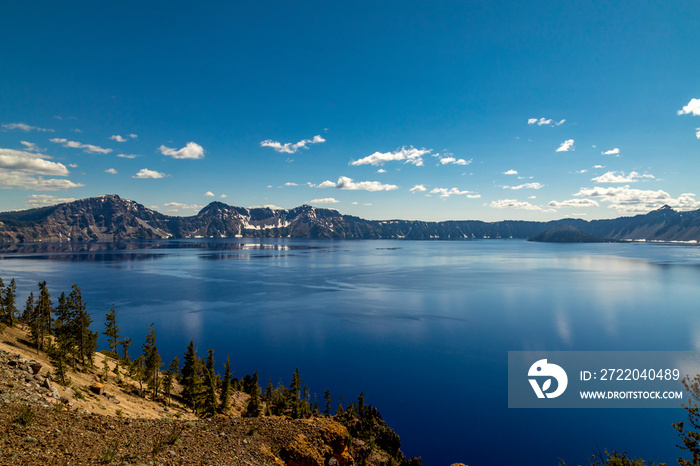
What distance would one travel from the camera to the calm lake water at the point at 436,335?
127 feet

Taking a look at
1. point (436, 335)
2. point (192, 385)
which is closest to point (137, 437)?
point (192, 385)

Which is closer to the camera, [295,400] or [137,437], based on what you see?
[137,437]

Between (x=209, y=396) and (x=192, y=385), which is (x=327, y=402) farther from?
(x=192, y=385)

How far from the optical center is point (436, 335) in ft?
232

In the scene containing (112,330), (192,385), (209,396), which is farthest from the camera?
(112,330)

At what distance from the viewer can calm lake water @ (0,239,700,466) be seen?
38.6 meters

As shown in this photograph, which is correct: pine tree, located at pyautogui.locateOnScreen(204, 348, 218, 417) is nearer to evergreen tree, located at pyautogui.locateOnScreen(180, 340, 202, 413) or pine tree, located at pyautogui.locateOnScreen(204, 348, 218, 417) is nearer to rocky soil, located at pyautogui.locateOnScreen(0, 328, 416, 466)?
evergreen tree, located at pyautogui.locateOnScreen(180, 340, 202, 413)

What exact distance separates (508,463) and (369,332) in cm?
4090

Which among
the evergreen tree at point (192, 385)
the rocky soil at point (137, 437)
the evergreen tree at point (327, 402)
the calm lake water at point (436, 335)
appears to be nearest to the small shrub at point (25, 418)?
the rocky soil at point (137, 437)

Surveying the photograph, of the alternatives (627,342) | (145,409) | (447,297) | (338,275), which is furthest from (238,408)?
(338,275)

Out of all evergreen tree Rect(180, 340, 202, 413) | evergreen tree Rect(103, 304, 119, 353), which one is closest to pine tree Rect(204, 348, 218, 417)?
evergreen tree Rect(180, 340, 202, 413)

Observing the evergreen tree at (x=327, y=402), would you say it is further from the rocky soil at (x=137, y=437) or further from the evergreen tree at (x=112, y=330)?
the evergreen tree at (x=112, y=330)

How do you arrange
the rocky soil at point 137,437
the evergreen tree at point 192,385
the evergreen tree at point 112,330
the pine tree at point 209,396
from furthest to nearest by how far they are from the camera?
the evergreen tree at point 112,330
the evergreen tree at point 192,385
the pine tree at point 209,396
the rocky soil at point 137,437

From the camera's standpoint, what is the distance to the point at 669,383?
49.7 meters
